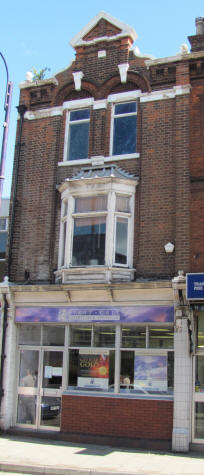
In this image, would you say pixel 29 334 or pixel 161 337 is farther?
pixel 29 334

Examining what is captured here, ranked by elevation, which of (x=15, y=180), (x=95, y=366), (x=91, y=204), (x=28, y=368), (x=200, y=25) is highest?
(x=200, y=25)

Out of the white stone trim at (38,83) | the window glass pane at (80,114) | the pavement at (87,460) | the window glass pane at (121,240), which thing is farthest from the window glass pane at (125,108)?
the pavement at (87,460)

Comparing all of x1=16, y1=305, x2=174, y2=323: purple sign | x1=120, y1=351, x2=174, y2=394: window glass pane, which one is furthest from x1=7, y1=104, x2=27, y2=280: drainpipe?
x1=120, y1=351, x2=174, y2=394: window glass pane

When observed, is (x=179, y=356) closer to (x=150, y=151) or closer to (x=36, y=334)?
(x=36, y=334)

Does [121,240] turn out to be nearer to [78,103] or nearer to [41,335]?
[41,335]

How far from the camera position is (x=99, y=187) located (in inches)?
549

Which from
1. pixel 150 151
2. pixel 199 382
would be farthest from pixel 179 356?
pixel 150 151

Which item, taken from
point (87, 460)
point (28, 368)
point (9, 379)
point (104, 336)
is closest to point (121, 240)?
point (104, 336)

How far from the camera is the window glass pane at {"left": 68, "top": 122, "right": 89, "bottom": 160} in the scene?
49.6ft

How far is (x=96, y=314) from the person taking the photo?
13422 mm

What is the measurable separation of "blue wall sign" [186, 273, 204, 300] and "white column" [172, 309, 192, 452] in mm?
842

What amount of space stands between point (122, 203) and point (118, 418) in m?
5.44

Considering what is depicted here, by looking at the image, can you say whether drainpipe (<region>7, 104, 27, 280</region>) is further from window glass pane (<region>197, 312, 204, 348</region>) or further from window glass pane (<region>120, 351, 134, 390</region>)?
window glass pane (<region>197, 312, 204, 348</region>)

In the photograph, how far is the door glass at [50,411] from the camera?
44.4ft
